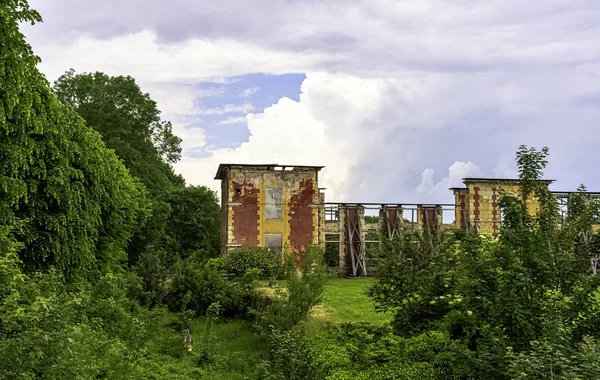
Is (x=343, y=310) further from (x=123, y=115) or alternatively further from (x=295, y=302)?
(x=123, y=115)

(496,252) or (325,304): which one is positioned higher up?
(496,252)

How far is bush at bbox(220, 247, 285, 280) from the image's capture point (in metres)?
29.9

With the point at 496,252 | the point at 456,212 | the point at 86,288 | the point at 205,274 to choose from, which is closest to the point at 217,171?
the point at 205,274

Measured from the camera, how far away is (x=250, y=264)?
99.9ft

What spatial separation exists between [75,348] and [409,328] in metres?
7.77

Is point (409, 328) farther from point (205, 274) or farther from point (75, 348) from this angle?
point (205, 274)

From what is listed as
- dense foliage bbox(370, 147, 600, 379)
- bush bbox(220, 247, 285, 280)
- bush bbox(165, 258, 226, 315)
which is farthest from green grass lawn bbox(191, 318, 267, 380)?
dense foliage bbox(370, 147, 600, 379)

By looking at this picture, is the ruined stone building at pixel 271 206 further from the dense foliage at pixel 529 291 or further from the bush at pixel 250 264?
the dense foliage at pixel 529 291

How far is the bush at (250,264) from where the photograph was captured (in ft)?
98.0

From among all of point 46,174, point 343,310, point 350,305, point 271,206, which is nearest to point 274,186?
point 271,206

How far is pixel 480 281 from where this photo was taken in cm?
1053

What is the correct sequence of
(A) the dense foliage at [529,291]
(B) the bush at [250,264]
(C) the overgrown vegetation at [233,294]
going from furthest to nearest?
(B) the bush at [250,264] < (C) the overgrown vegetation at [233,294] < (A) the dense foliage at [529,291]

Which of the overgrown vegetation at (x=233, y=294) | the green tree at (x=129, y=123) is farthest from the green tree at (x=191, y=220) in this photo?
the overgrown vegetation at (x=233, y=294)

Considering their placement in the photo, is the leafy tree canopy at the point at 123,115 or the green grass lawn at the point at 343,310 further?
the leafy tree canopy at the point at 123,115
